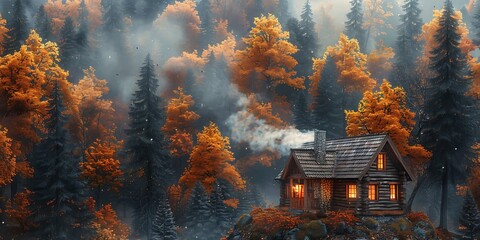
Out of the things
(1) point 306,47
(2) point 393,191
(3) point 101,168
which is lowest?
(2) point 393,191

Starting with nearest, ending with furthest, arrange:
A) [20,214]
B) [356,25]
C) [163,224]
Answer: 1. [163,224]
2. [20,214]
3. [356,25]

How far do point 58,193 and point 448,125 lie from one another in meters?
30.2

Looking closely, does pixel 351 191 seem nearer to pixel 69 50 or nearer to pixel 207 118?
pixel 207 118

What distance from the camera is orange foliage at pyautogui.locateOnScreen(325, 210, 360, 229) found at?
119ft

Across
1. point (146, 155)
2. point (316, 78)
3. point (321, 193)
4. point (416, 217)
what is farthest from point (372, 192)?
point (316, 78)

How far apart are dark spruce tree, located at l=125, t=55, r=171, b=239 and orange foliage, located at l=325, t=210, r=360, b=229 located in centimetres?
1862

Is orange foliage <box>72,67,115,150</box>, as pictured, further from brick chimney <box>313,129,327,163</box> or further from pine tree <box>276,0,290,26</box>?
pine tree <box>276,0,290,26</box>

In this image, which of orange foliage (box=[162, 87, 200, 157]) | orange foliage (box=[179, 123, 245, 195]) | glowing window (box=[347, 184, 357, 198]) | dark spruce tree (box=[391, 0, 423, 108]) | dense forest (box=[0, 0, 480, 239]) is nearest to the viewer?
glowing window (box=[347, 184, 357, 198])

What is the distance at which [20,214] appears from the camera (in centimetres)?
4753

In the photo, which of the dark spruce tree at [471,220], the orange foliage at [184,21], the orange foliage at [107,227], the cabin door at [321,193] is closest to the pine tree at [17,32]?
the orange foliage at [184,21]

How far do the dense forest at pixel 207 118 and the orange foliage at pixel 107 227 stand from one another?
0.53 feet

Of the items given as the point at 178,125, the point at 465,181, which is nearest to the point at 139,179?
the point at 178,125

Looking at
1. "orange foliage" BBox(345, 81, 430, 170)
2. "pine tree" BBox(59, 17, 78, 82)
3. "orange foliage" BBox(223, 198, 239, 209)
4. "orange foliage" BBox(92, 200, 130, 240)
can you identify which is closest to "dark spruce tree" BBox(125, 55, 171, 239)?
"orange foliage" BBox(92, 200, 130, 240)

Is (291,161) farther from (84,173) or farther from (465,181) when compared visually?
(84,173)
